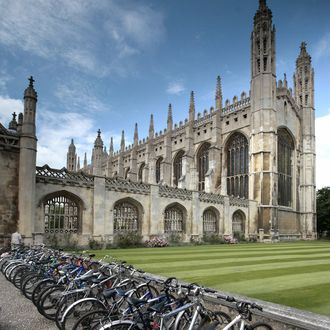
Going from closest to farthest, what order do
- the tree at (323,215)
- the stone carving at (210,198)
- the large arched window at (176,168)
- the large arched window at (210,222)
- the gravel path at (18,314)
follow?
1. the gravel path at (18,314)
2. the stone carving at (210,198)
3. the large arched window at (210,222)
4. the tree at (323,215)
5. the large arched window at (176,168)

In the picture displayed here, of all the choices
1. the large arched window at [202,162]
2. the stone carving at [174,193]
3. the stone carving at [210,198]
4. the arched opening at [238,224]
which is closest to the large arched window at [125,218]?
the stone carving at [174,193]

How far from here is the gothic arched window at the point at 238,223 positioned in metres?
29.0

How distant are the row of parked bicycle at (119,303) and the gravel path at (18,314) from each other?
19 cm

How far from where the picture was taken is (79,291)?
189 inches

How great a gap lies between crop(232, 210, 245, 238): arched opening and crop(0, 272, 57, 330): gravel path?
23.8 metres

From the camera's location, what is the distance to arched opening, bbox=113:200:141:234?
19375mm

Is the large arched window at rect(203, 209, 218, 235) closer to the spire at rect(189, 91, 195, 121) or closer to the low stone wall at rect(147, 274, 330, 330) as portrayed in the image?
the spire at rect(189, 91, 195, 121)

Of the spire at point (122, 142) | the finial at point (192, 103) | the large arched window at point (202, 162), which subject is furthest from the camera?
the spire at point (122, 142)

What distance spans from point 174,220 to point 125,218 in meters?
4.63

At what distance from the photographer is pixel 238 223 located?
3000cm

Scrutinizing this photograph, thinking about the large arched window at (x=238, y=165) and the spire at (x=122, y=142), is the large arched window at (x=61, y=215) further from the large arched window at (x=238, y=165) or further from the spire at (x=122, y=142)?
the spire at (x=122, y=142)

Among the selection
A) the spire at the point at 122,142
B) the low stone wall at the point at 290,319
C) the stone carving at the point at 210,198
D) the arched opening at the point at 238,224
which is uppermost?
the spire at the point at 122,142

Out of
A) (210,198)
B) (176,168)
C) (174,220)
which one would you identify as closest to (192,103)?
(176,168)

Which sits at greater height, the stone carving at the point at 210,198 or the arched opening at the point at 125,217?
the stone carving at the point at 210,198
